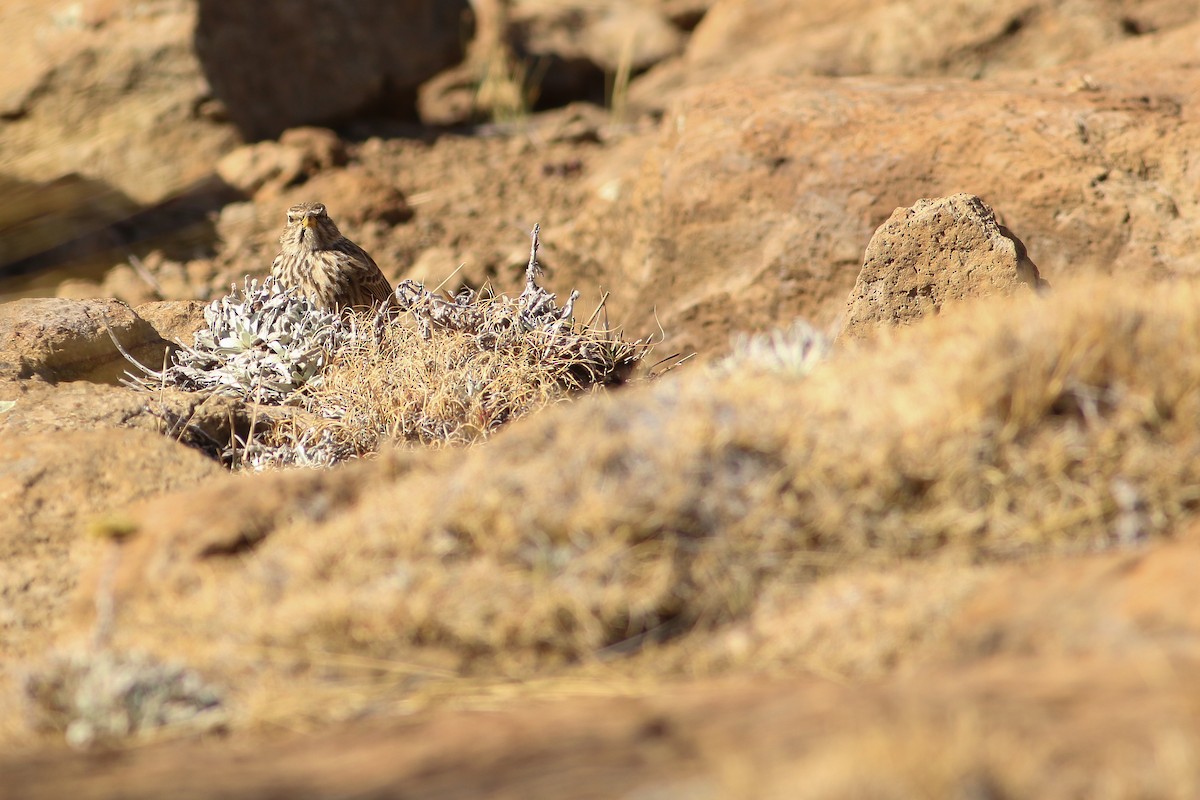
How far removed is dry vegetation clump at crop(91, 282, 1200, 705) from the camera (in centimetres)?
303

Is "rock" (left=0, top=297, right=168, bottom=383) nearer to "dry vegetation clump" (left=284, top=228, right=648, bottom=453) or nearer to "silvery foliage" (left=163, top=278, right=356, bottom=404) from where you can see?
"silvery foliage" (left=163, top=278, right=356, bottom=404)

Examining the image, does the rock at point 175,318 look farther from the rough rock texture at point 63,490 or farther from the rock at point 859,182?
the rock at point 859,182

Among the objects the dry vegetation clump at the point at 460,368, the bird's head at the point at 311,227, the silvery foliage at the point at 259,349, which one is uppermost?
the bird's head at the point at 311,227

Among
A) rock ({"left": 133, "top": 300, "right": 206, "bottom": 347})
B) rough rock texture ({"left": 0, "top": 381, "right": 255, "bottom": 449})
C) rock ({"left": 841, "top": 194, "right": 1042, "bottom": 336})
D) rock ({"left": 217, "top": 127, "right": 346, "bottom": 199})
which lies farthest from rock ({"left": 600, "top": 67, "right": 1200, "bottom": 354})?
rock ({"left": 217, "top": 127, "right": 346, "bottom": 199})

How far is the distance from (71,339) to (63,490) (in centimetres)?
177

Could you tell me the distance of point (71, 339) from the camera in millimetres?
6043

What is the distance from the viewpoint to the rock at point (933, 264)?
18.5 feet

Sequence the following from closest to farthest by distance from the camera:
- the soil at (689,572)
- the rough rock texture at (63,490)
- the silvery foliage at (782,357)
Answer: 1. the soil at (689,572)
2. the silvery foliage at (782,357)
3. the rough rock texture at (63,490)

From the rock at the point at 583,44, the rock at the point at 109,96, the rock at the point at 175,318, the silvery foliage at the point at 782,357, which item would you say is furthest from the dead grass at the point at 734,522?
the rock at the point at 583,44

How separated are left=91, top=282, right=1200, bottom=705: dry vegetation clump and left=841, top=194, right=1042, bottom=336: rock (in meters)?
2.24

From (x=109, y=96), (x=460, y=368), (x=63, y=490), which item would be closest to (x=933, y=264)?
(x=460, y=368)

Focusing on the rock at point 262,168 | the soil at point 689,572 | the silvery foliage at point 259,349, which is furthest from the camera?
the rock at point 262,168

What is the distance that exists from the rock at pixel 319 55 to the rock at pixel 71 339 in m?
5.15

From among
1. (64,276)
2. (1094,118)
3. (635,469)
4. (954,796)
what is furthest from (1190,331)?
(64,276)
